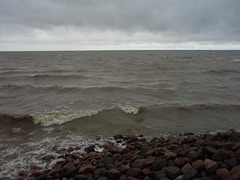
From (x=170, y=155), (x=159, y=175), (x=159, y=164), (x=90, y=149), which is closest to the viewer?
(x=159, y=175)

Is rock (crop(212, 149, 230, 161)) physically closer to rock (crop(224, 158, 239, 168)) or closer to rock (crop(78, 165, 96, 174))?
rock (crop(224, 158, 239, 168))

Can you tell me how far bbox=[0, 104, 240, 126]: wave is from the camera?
741 cm

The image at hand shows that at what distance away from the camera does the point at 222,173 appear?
9.98 ft

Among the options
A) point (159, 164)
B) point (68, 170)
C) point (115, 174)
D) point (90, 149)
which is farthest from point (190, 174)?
point (90, 149)

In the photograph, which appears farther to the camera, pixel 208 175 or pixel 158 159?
pixel 158 159

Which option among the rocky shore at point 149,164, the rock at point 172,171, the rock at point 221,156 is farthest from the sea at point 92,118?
the rock at point 221,156

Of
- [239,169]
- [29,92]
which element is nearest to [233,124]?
[239,169]

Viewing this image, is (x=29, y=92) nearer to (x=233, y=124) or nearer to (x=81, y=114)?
(x=81, y=114)

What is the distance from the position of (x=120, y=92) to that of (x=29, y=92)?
711 centimetres

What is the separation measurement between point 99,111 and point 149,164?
5015 mm

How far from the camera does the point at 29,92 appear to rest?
12.7m

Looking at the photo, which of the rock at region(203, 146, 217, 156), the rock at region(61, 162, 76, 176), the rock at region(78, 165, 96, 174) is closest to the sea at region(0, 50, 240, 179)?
the rock at region(61, 162, 76, 176)

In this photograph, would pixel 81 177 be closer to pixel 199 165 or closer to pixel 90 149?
pixel 90 149

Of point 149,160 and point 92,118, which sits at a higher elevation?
point 149,160
